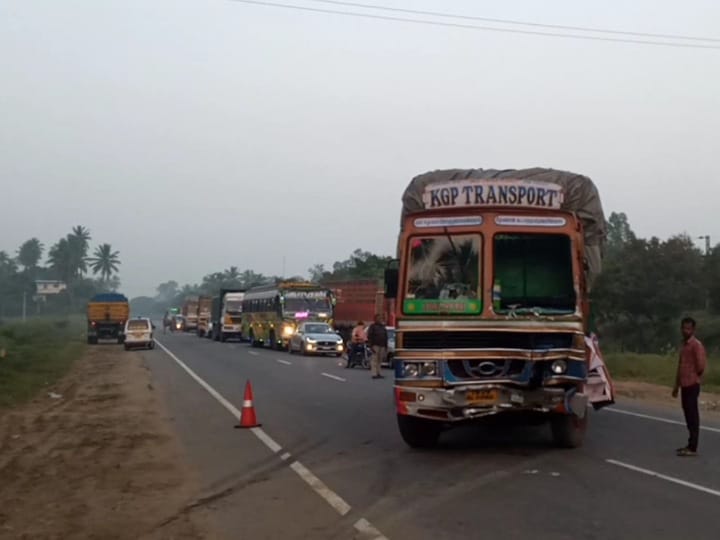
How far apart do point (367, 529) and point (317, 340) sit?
31594 millimetres

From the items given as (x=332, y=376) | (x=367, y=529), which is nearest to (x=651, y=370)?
(x=332, y=376)

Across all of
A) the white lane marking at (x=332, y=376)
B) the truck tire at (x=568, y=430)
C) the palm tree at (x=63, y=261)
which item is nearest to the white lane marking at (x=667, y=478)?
the truck tire at (x=568, y=430)

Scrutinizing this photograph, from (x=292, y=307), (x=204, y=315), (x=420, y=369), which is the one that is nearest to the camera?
(x=420, y=369)

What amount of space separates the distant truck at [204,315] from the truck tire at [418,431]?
60467mm

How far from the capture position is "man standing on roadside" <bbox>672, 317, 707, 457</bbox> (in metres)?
11.9

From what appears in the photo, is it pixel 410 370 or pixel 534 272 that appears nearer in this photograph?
pixel 410 370

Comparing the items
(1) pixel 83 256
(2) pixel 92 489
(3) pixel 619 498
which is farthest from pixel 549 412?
(1) pixel 83 256

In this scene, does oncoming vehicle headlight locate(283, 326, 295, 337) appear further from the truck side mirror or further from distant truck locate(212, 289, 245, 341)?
the truck side mirror

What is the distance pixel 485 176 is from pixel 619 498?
5.55 meters

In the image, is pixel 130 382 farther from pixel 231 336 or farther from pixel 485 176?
pixel 231 336

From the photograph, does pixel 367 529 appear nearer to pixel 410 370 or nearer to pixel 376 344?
pixel 410 370

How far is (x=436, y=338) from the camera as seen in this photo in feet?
37.6

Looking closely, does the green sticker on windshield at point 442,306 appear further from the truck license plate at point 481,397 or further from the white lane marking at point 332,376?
the white lane marking at point 332,376

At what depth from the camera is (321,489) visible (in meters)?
9.89
